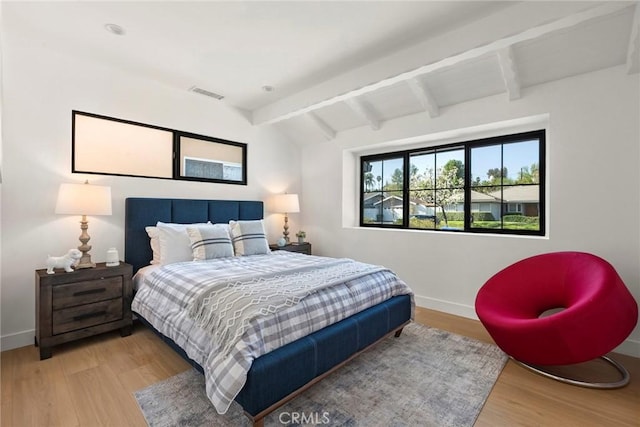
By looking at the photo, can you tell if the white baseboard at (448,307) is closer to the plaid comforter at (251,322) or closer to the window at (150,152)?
the plaid comforter at (251,322)

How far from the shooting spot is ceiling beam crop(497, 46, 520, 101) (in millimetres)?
2621

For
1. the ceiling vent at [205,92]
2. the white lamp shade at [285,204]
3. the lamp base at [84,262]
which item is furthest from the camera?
the white lamp shade at [285,204]

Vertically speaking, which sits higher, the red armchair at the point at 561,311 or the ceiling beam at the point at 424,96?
the ceiling beam at the point at 424,96

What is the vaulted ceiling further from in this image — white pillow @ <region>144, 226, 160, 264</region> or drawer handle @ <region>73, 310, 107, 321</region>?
drawer handle @ <region>73, 310, 107, 321</region>

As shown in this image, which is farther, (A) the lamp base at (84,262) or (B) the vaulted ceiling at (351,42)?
(A) the lamp base at (84,262)

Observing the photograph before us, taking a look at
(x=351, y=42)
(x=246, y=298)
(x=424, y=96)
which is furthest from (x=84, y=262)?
(x=424, y=96)

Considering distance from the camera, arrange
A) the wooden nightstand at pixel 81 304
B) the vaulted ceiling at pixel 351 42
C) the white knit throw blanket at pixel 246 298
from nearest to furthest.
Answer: the white knit throw blanket at pixel 246 298, the vaulted ceiling at pixel 351 42, the wooden nightstand at pixel 81 304

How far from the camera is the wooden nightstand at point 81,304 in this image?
2426 mm

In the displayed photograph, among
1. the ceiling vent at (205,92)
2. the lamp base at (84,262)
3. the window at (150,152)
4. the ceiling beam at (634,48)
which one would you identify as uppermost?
the ceiling vent at (205,92)

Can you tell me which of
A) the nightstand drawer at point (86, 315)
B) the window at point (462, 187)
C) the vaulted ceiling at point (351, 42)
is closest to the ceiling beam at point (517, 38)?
the vaulted ceiling at point (351, 42)

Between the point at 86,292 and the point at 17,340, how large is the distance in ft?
2.46

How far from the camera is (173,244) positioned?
3.10 metres

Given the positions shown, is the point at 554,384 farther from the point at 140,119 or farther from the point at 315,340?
the point at 140,119

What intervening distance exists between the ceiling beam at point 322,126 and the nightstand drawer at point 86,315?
3179 mm
